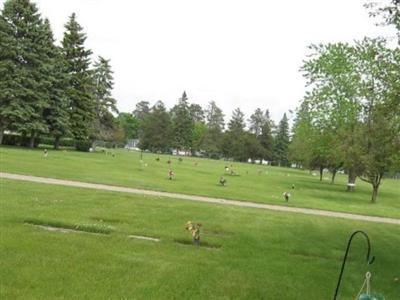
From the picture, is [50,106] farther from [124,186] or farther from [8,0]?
[124,186]

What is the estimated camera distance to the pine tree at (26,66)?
43094 mm

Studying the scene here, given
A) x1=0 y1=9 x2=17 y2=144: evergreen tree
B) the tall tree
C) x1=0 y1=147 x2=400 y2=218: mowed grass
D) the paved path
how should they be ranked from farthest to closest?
the tall tree, x1=0 y1=9 x2=17 y2=144: evergreen tree, x1=0 y1=147 x2=400 y2=218: mowed grass, the paved path

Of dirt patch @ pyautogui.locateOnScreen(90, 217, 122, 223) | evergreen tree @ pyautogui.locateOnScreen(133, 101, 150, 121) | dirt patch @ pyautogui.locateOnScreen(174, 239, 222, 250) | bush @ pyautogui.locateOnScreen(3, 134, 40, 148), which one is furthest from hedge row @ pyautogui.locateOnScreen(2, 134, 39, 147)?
evergreen tree @ pyautogui.locateOnScreen(133, 101, 150, 121)

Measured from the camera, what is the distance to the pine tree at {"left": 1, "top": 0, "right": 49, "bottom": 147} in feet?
141

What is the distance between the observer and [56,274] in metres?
6.52

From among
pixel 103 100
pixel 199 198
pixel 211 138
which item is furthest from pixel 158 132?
pixel 199 198

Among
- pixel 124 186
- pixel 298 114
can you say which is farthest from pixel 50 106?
pixel 124 186

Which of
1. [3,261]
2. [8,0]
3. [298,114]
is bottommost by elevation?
[3,261]

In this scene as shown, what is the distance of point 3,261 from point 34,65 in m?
42.1

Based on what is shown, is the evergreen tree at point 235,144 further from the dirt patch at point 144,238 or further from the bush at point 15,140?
the dirt patch at point 144,238

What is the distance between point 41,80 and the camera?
149ft

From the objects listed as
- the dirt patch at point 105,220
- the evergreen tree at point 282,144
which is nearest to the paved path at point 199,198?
the dirt patch at point 105,220

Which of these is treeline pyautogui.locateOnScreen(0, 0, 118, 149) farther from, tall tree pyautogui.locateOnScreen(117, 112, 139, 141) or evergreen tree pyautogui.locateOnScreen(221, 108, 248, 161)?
tall tree pyautogui.locateOnScreen(117, 112, 139, 141)

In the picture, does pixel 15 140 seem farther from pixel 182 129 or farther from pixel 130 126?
pixel 130 126
